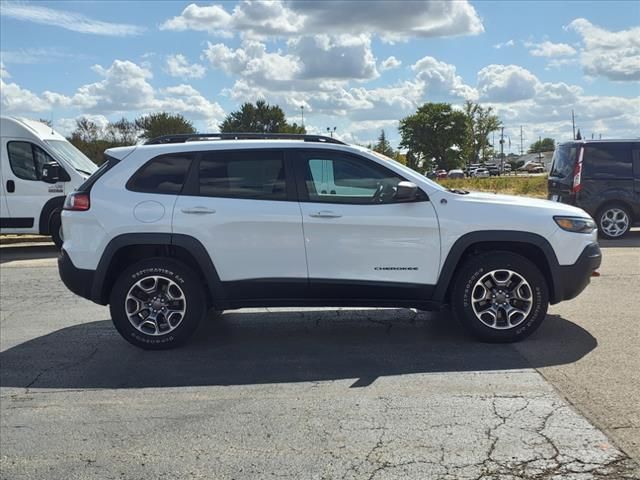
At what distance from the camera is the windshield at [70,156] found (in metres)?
12.4

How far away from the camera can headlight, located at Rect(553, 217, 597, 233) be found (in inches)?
211

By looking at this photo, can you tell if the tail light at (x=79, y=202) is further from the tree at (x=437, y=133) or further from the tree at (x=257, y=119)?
the tree at (x=437, y=133)

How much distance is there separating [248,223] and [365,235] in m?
1.00

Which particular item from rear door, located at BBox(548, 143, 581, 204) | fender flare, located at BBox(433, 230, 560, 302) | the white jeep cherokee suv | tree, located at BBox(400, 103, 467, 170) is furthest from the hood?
tree, located at BBox(400, 103, 467, 170)

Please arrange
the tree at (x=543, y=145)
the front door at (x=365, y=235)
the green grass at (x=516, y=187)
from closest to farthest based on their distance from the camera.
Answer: the front door at (x=365, y=235), the green grass at (x=516, y=187), the tree at (x=543, y=145)

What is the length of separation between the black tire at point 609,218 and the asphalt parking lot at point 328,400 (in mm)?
5680

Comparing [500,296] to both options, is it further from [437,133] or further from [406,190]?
[437,133]

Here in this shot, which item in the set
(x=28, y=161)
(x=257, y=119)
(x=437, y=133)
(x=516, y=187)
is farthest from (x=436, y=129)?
(x=28, y=161)

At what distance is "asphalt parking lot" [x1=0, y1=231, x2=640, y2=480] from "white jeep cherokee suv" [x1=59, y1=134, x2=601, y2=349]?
422 millimetres

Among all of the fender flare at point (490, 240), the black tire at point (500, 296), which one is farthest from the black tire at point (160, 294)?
the black tire at point (500, 296)

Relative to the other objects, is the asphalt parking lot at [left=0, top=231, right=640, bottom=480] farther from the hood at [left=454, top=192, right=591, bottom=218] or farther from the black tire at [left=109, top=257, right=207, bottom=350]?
the hood at [left=454, top=192, right=591, bottom=218]

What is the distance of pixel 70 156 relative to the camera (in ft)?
41.8

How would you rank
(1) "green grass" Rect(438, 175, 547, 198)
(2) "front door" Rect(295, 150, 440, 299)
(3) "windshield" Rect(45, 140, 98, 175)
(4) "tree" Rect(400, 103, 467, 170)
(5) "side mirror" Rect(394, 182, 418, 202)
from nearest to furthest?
(5) "side mirror" Rect(394, 182, 418, 202), (2) "front door" Rect(295, 150, 440, 299), (3) "windshield" Rect(45, 140, 98, 175), (1) "green grass" Rect(438, 175, 547, 198), (4) "tree" Rect(400, 103, 467, 170)

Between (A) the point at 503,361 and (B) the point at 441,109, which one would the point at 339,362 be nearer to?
(A) the point at 503,361
